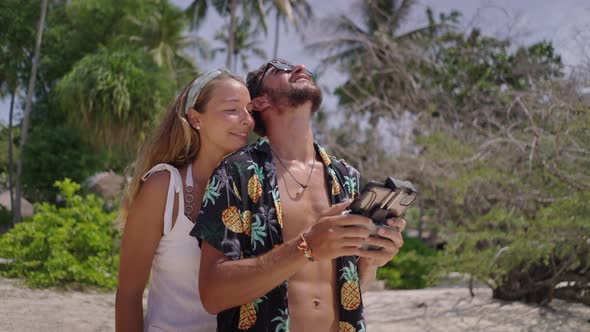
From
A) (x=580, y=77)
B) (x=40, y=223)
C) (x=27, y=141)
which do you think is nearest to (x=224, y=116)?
(x=580, y=77)

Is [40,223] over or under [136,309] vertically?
over

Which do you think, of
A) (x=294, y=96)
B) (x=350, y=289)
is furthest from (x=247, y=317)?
(x=294, y=96)

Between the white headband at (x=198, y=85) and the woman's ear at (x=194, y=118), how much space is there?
0.8 inches

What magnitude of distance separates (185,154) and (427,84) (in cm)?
1242

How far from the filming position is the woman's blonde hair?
226 cm

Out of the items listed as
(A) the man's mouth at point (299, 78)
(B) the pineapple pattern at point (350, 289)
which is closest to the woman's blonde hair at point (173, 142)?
(A) the man's mouth at point (299, 78)

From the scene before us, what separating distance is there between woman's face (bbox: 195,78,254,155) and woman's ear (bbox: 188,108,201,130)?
0.04m

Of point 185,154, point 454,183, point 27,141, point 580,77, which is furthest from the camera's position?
point 27,141

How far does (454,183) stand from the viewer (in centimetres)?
767

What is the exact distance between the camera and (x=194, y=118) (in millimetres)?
2289

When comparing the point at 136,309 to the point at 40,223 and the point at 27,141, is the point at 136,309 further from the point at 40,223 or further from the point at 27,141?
the point at 27,141

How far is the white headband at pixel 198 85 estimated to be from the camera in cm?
226

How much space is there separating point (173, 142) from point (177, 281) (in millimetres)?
569

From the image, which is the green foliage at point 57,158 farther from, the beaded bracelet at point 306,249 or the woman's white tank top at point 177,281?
the beaded bracelet at point 306,249
